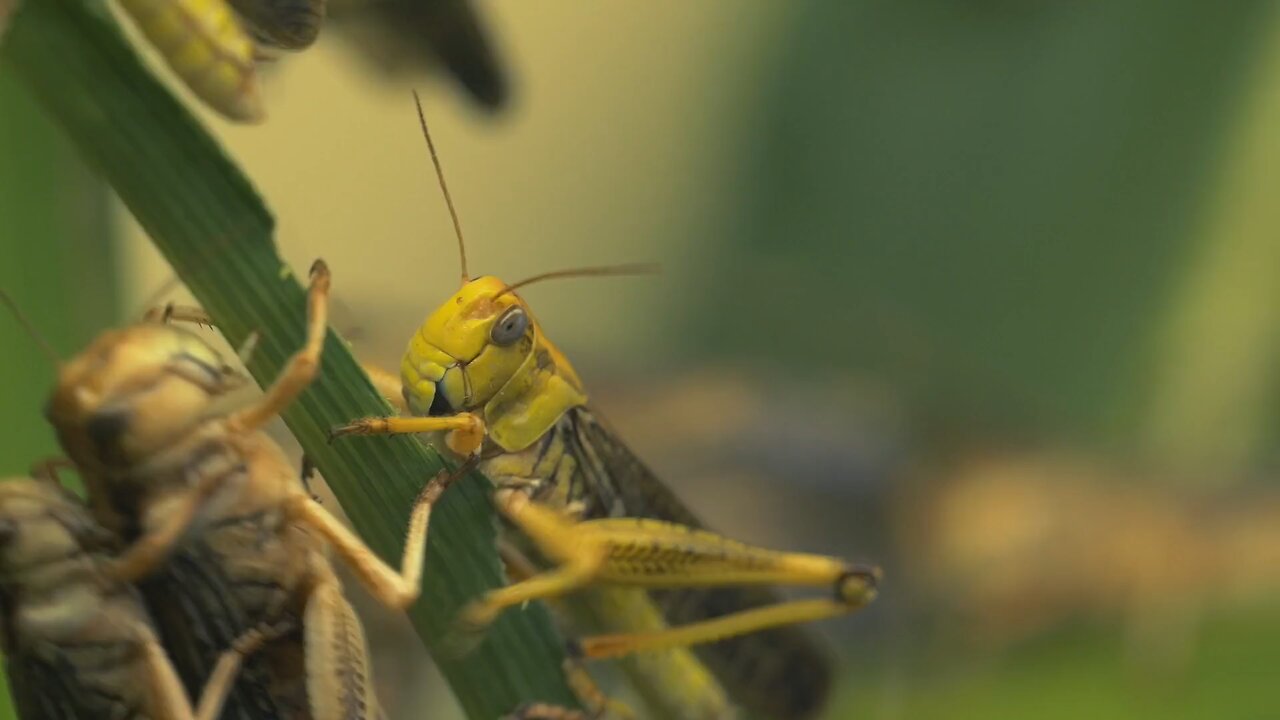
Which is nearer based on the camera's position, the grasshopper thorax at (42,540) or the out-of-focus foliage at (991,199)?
the grasshopper thorax at (42,540)

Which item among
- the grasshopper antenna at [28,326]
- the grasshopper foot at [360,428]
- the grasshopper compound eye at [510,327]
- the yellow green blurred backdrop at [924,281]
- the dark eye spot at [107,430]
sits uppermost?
the grasshopper antenna at [28,326]

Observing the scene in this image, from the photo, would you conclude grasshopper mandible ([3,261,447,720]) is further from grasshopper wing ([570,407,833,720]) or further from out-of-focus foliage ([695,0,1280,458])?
out-of-focus foliage ([695,0,1280,458])

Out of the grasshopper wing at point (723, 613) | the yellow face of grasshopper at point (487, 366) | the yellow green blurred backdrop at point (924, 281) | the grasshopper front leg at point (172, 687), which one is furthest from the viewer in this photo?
the yellow green blurred backdrop at point (924, 281)

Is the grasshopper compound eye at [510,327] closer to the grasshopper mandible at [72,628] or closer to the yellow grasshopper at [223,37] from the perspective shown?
the yellow grasshopper at [223,37]

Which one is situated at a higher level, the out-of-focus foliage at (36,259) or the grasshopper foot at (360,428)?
the out-of-focus foliage at (36,259)

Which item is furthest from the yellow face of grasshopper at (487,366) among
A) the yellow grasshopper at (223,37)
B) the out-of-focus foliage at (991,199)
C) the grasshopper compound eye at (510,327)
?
the out-of-focus foliage at (991,199)

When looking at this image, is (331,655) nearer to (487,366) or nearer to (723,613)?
(487,366)
